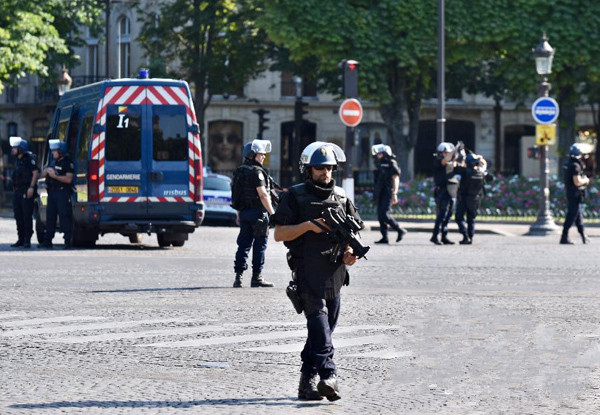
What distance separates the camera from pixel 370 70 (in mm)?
42469

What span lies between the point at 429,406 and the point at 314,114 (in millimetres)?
56474

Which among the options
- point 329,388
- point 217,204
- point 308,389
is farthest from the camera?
point 217,204

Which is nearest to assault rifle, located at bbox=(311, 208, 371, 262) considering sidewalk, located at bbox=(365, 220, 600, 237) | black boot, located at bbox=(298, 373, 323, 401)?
black boot, located at bbox=(298, 373, 323, 401)

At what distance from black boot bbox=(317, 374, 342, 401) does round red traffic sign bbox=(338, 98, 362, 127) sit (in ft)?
74.6

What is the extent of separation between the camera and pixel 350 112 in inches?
1233

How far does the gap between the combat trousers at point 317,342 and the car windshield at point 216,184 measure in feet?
83.1

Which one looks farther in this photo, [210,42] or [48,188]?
[210,42]

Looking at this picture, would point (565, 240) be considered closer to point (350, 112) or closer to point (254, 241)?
point (350, 112)

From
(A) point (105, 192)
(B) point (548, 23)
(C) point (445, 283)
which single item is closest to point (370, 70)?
(B) point (548, 23)

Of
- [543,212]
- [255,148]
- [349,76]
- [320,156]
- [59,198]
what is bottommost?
[543,212]

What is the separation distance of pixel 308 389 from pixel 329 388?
0.59ft

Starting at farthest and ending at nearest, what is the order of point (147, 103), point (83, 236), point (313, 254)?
point (83, 236) < point (147, 103) < point (313, 254)

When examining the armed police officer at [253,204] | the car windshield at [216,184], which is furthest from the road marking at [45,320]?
the car windshield at [216,184]

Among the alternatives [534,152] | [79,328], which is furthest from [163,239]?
[79,328]
